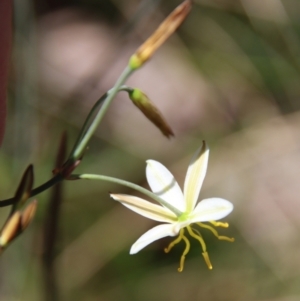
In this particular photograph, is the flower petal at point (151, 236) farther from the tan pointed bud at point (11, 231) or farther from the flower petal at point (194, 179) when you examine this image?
the tan pointed bud at point (11, 231)

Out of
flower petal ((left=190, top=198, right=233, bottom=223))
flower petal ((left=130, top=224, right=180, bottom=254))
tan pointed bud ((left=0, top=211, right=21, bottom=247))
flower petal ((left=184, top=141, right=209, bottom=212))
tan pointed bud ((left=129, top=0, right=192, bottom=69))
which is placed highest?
tan pointed bud ((left=129, top=0, right=192, bottom=69))

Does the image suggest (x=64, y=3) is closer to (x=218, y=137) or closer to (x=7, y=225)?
(x=218, y=137)

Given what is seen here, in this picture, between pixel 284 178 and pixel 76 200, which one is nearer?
pixel 76 200

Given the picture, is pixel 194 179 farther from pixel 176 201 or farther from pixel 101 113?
pixel 101 113

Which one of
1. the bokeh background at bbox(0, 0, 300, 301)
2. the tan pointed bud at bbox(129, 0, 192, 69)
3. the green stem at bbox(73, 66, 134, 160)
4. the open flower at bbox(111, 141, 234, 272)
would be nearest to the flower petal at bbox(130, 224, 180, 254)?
Result: the open flower at bbox(111, 141, 234, 272)

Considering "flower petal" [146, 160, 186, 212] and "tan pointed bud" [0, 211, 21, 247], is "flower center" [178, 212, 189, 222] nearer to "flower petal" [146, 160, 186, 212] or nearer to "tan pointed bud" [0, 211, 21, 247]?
"flower petal" [146, 160, 186, 212]

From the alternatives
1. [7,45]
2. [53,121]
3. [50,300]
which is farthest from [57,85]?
[7,45]
